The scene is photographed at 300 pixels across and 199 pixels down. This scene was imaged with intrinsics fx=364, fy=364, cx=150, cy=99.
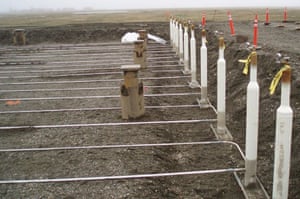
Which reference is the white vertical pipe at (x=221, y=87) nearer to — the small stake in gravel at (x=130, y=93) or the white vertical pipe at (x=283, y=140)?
the small stake in gravel at (x=130, y=93)

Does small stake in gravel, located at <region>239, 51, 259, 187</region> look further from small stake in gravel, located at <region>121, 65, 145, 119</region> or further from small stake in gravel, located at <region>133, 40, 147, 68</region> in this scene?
small stake in gravel, located at <region>133, 40, 147, 68</region>

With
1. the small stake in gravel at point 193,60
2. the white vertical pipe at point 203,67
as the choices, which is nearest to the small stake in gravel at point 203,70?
the white vertical pipe at point 203,67

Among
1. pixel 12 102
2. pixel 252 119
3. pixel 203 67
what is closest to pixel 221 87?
pixel 203 67

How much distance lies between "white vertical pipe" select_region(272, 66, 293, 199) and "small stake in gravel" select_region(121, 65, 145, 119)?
141 inches

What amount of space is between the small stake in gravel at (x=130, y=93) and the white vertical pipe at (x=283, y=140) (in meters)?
3.58

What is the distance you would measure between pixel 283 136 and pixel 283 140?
0.04m

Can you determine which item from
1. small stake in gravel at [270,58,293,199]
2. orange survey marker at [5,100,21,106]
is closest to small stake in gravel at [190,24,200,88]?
orange survey marker at [5,100,21,106]

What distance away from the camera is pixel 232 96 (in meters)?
7.46

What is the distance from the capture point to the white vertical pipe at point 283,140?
317cm

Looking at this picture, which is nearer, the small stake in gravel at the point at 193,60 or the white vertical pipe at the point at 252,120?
the white vertical pipe at the point at 252,120

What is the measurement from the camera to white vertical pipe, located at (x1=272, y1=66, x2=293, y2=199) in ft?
10.4

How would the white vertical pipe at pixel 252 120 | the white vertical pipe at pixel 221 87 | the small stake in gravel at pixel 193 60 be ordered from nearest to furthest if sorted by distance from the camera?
1. the white vertical pipe at pixel 252 120
2. the white vertical pipe at pixel 221 87
3. the small stake in gravel at pixel 193 60

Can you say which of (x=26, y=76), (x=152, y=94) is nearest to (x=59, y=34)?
(x=26, y=76)

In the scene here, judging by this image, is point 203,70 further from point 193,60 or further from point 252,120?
point 252,120
